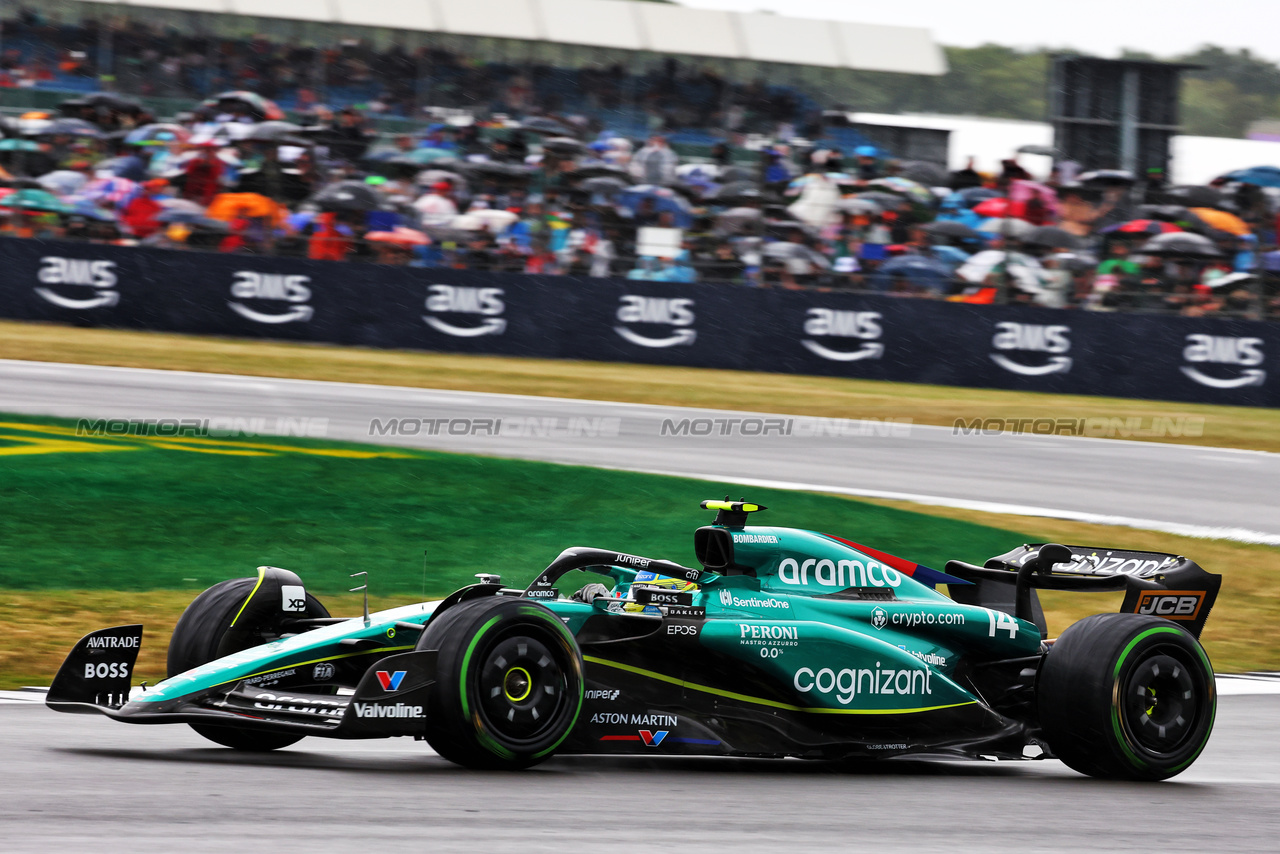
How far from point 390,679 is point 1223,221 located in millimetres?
22350

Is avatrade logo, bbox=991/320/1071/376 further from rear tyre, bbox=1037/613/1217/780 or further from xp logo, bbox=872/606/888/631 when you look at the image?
xp logo, bbox=872/606/888/631

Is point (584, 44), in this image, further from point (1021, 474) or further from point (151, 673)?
point (151, 673)

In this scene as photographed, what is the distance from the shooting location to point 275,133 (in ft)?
76.6

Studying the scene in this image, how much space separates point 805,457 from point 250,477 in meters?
5.88

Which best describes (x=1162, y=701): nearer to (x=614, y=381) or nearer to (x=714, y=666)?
(x=714, y=666)

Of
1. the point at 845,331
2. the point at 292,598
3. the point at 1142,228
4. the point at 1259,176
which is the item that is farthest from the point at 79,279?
the point at 1259,176

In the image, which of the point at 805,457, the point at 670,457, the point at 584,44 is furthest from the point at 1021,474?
the point at 584,44

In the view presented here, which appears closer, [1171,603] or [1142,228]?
[1171,603]

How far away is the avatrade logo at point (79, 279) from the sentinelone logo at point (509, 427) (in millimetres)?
6698

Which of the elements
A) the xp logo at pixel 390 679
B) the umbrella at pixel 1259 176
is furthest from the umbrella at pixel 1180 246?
the xp logo at pixel 390 679

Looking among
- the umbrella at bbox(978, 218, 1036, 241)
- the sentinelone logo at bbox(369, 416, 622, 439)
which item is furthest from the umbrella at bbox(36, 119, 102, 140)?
the umbrella at bbox(978, 218, 1036, 241)

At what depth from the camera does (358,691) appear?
5078mm

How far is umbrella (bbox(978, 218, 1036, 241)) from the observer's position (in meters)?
23.6

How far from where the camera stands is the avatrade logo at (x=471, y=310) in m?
21.9
